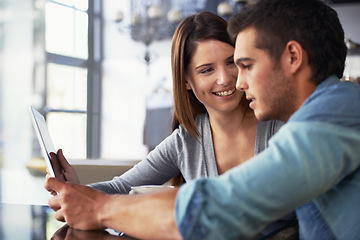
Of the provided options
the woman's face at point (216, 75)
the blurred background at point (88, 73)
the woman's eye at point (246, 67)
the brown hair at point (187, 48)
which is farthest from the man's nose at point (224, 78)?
the blurred background at point (88, 73)

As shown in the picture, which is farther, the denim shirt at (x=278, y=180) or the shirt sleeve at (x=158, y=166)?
the shirt sleeve at (x=158, y=166)

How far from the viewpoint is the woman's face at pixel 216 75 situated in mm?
1435

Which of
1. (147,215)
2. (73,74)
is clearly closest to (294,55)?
(147,215)

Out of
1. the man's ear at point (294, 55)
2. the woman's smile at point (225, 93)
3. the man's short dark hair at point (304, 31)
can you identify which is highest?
the man's short dark hair at point (304, 31)

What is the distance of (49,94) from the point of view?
6.04 meters

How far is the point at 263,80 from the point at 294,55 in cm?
8

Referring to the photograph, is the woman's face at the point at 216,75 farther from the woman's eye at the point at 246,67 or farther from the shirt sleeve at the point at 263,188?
→ the shirt sleeve at the point at 263,188

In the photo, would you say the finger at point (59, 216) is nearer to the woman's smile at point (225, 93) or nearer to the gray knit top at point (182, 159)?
the gray knit top at point (182, 159)

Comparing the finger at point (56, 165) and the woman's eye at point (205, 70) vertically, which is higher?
the woman's eye at point (205, 70)

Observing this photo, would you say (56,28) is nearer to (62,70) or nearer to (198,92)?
(62,70)

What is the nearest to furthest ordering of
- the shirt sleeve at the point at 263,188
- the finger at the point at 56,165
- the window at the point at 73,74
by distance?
1. the shirt sleeve at the point at 263,188
2. the finger at the point at 56,165
3. the window at the point at 73,74

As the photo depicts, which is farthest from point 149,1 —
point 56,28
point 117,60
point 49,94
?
point 49,94

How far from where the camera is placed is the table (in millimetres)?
878

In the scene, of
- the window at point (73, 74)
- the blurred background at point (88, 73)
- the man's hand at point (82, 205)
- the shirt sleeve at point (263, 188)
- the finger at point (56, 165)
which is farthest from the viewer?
the window at point (73, 74)
